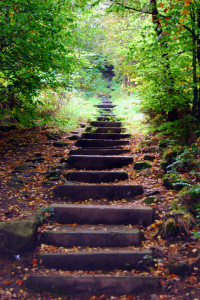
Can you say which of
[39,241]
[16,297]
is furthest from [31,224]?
[16,297]

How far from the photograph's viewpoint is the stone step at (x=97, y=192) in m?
4.68

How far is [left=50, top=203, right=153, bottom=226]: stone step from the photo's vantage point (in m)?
3.96

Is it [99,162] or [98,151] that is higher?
[98,151]

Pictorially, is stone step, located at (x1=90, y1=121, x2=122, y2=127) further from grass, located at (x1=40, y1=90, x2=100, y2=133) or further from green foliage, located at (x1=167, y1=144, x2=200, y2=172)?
green foliage, located at (x1=167, y1=144, x2=200, y2=172)

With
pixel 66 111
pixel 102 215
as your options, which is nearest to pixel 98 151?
pixel 102 215

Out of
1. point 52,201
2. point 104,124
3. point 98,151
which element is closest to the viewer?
point 52,201

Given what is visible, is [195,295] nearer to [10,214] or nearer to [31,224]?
[31,224]

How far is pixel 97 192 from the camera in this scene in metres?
4.69

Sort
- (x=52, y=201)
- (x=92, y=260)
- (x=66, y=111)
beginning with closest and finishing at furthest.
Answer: (x=92, y=260)
(x=52, y=201)
(x=66, y=111)

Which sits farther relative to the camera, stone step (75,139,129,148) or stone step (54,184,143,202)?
stone step (75,139,129,148)

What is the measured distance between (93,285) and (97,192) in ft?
6.24

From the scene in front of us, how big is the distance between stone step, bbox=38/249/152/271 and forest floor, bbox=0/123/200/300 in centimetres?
18

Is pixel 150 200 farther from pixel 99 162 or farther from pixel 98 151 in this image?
pixel 98 151

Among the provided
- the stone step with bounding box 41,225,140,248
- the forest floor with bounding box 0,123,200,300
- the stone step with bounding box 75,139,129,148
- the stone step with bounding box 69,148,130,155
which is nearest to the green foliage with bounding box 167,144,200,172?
the forest floor with bounding box 0,123,200,300
